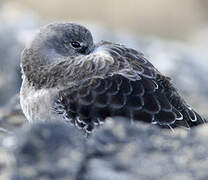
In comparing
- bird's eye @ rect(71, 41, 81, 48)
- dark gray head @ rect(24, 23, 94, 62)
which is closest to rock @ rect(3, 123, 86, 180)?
dark gray head @ rect(24, 23, 94, 62)

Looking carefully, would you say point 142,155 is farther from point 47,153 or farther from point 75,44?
point 75,44

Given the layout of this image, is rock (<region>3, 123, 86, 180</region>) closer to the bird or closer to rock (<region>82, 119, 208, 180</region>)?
rock (<region>82, 119, 208, 180</region>)

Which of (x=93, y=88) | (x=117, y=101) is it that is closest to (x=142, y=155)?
(x=117, y=101)

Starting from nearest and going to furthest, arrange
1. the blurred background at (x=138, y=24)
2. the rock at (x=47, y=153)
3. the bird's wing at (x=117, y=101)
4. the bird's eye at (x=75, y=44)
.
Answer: the rock at (x=47, y=153), the bird's wing at (x=117, y=101), the bird's eye at (x=75, y=44), the blurred background at (x=138, y=24)

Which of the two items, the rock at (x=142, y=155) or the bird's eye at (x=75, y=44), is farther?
the bird's eye at (x=75, y=44)

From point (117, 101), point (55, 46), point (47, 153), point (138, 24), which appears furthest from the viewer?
point (138, 24)

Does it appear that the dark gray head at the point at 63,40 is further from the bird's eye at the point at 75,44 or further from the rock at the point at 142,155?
the rock at the point at 142,155

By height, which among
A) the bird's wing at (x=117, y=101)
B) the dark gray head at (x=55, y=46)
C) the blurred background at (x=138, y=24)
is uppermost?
the blurred background at (x=138, y=24)

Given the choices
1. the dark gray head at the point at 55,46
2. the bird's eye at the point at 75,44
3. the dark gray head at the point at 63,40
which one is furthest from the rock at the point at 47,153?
the bird's eye at the point at 75,44
